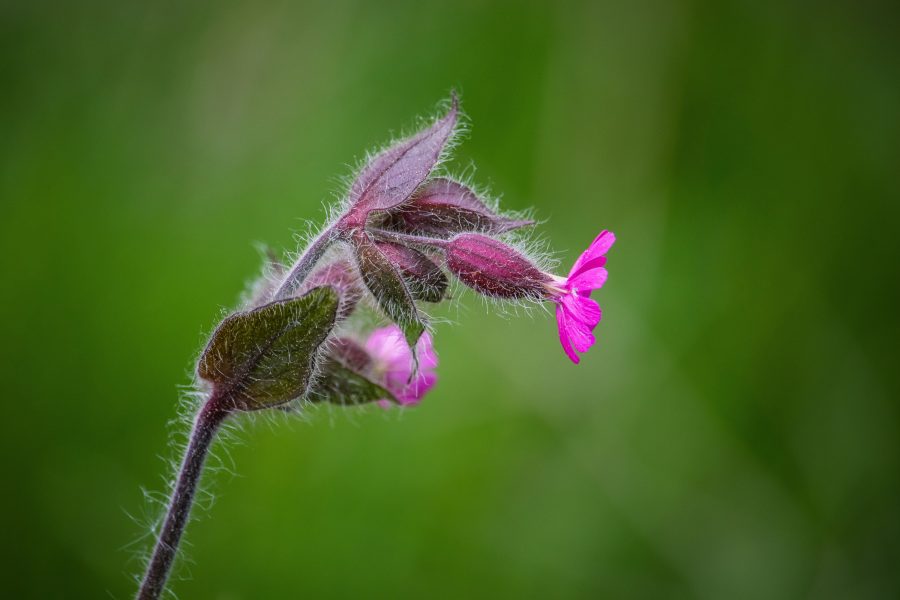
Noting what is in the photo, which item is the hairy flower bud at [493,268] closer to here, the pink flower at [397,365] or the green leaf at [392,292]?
the green leaf at [392,292]

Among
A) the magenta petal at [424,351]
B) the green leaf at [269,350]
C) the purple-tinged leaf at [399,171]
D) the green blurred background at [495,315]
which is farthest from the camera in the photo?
the green blurred background at [495,315]

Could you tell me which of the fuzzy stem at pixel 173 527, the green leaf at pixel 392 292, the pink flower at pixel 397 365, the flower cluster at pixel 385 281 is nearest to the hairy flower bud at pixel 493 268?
the flower cluster at pixel 385 281

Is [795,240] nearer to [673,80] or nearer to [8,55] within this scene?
[673,80]

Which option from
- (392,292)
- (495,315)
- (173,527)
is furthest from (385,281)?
(495,315)

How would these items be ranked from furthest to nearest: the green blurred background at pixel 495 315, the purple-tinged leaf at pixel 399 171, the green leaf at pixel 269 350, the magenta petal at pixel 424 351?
the green blurred background at pixel 495 315 < the magenta petal at pixel 424 351 < the purple-tinged leaf at pixel 399 171 < the green leaf at pixel 269 350

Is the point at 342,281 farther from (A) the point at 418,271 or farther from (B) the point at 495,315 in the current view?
(B) the point at 495,315

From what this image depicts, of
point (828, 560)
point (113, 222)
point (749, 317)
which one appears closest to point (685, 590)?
point (828, 560)

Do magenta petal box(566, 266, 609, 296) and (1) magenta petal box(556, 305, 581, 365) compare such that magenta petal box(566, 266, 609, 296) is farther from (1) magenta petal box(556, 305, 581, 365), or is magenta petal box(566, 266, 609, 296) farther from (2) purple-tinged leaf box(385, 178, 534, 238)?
(2) purple-tinged leaf box(385, 178, 534, 238)

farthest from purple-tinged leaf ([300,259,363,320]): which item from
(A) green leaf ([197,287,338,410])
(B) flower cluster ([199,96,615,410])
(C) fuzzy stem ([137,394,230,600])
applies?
(C) fuzzy stem ([137,394,230,600])
